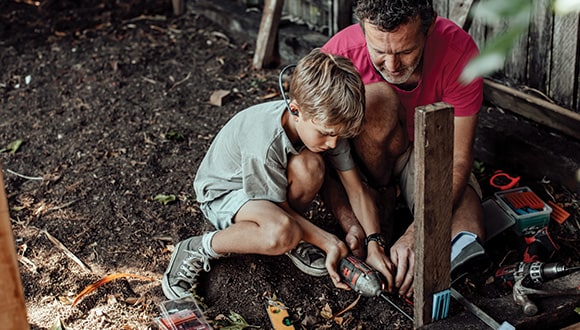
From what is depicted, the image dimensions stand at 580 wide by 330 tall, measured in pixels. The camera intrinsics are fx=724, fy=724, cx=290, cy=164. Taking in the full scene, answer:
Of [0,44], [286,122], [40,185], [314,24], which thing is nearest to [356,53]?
[286,122]

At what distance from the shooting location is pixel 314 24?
5133 millimetres

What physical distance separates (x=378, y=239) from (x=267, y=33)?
2459 millimetres

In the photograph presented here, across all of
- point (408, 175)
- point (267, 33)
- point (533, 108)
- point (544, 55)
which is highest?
point (544, 55)

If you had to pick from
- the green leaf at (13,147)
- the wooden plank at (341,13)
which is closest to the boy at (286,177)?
the green leaf at (13,147)

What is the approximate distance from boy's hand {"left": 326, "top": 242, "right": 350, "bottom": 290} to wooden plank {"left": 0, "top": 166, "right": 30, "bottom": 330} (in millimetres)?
1418

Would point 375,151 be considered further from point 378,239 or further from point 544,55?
point 544,55

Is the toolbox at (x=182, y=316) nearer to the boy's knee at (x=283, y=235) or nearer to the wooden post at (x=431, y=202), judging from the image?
the boy's knee at (x=283, y=235)

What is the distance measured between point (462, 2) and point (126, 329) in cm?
233

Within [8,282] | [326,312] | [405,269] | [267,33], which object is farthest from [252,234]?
[267,33]

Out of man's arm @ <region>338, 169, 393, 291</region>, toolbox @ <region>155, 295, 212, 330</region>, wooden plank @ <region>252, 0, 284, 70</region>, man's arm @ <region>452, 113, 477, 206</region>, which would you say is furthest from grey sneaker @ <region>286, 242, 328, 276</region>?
wooden plank @ <region>252, 0, 284, 70</region>

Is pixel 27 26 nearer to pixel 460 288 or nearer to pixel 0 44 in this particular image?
pixel 0 44

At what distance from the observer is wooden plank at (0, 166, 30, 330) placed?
4.80 feet

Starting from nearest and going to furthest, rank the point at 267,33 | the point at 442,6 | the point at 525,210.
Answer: the point at 525,210 < the point at 442,6 < the point at 267,33

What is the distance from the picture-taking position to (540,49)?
11.8 ft
